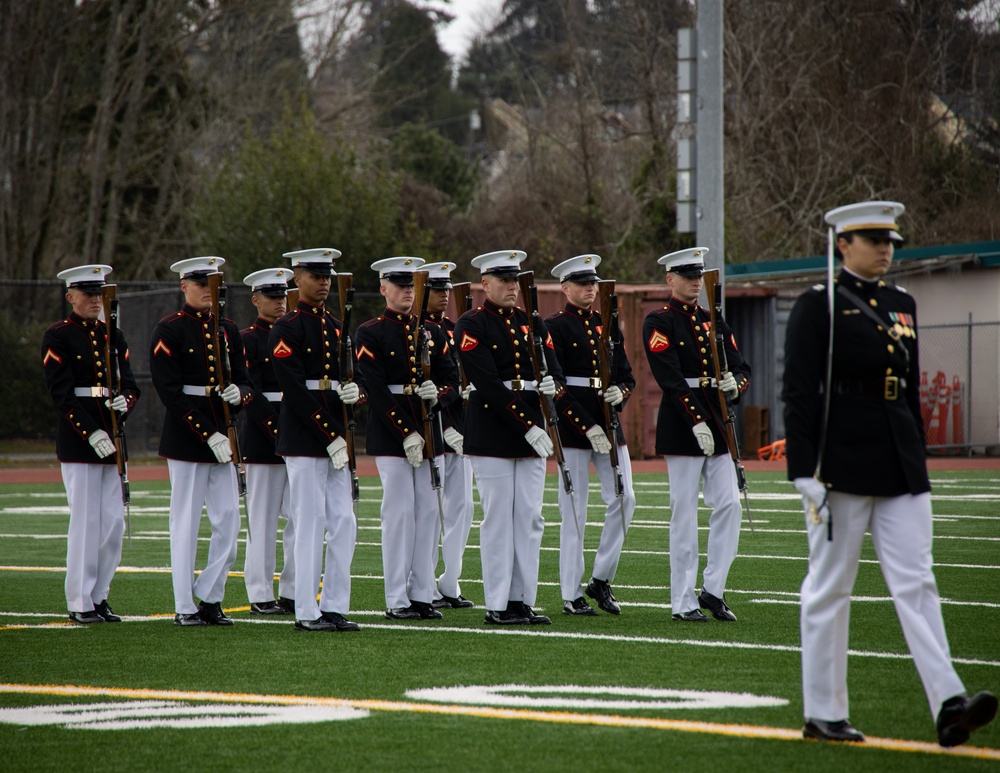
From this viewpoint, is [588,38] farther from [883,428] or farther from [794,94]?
[883,428]

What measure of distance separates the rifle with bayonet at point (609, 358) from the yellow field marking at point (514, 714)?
3499mm

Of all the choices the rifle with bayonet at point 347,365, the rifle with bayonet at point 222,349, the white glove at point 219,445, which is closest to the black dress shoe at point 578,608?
the rifle with bayonet at point 347,365

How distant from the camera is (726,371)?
32.3 ft

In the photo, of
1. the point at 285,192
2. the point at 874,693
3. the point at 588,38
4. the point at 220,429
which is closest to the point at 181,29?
the point at 285,192

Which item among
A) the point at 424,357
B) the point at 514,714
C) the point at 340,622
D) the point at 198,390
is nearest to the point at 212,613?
the point at 340,622

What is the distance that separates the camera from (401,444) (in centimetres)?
973

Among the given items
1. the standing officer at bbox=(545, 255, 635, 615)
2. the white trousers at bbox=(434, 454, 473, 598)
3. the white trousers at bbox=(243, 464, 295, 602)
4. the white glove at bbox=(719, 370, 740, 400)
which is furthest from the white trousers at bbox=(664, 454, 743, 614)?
the white trousers at bbox=(243, 464, 295, 602)

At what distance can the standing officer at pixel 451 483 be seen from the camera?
10.4m

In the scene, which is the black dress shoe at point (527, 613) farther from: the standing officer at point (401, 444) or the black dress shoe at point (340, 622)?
the black dress shoe at point (340, 622)

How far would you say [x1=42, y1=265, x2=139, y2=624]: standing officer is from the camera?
9781 millimetres

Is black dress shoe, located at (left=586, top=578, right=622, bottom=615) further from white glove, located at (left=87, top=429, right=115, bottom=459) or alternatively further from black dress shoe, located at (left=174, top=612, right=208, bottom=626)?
white glove, located at (left=87, top=429, right=115, bottom=459)

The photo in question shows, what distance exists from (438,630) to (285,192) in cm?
2196

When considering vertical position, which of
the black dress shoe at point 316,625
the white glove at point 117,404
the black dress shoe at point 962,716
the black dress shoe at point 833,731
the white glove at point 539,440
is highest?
the white glove at point 117,404

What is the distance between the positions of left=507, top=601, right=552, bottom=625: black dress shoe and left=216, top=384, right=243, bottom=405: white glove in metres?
2.21
